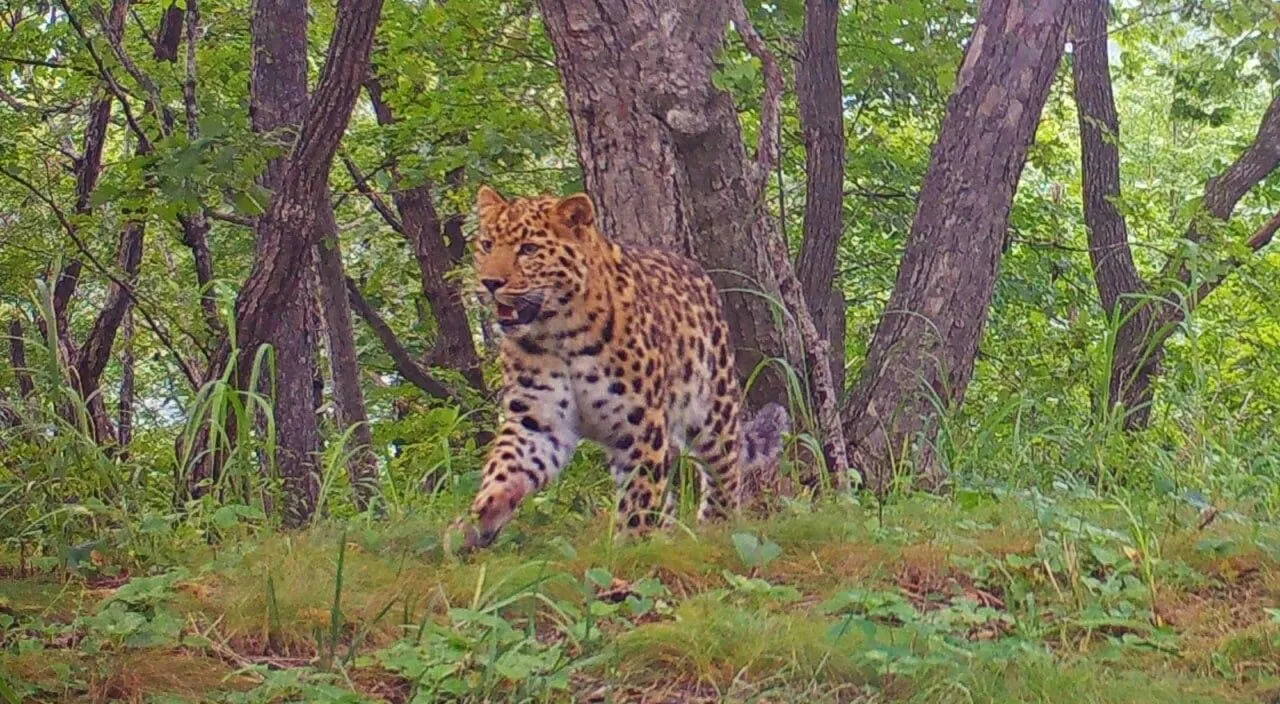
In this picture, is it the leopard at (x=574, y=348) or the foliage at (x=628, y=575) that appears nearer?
the foliage at (x=628, y=575)

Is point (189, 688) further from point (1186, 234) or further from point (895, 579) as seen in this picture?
point (1186, 234)

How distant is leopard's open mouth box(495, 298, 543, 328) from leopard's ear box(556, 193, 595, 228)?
36cm

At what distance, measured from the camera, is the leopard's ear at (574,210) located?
582 cm

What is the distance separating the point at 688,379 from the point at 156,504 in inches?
88.4

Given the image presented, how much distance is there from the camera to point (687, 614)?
3830 millimetres

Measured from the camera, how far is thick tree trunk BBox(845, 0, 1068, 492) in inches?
285

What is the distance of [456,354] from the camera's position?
1363 centimetres

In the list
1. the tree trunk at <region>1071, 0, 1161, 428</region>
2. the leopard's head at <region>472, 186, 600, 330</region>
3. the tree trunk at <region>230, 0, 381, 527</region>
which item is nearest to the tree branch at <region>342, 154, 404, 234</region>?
the tree trunk at <region>230, 0, 381, 527</region>

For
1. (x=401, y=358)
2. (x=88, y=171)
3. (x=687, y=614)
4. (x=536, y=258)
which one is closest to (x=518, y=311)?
(x=536, y=258)

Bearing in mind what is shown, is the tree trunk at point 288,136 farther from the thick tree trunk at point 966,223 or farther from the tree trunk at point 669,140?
the thick tree trunk at point 966,223

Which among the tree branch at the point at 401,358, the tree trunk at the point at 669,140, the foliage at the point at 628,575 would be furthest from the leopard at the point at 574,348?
the tree branch at the point at 401,358

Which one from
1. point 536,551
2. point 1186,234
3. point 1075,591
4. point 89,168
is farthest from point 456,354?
point 1075,591

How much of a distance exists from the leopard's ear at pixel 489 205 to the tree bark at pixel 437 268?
19.9ft

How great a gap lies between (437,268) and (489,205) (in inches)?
279
